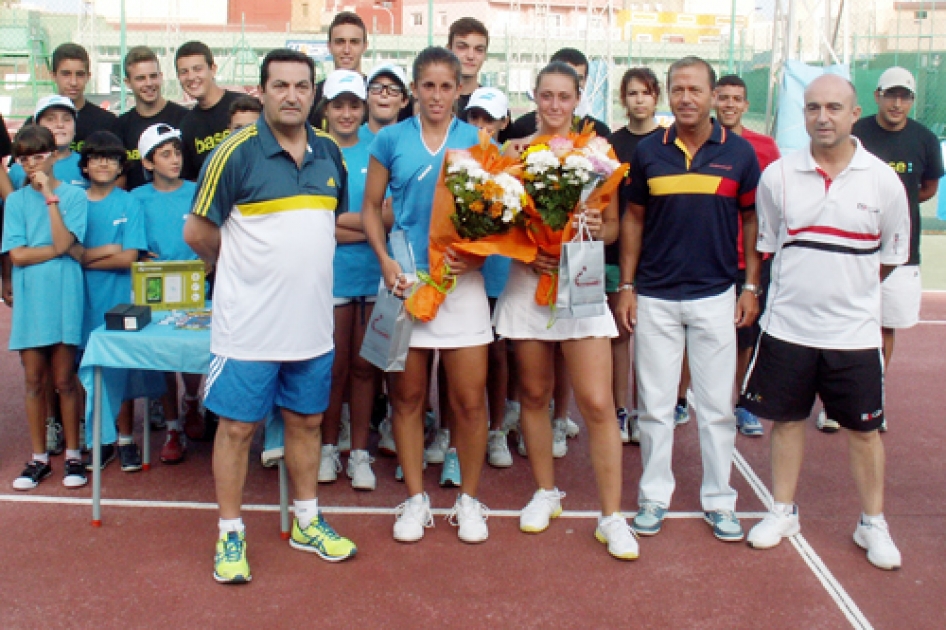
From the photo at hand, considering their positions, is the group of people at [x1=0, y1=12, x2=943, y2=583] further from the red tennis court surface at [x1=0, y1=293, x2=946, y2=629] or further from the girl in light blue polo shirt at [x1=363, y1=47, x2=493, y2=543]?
the red tennis court surface at [x1=0, y1=293, x2=946, y2=629]

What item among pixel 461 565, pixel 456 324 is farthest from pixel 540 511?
pixel 456 324

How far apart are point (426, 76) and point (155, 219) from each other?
2.09 metres

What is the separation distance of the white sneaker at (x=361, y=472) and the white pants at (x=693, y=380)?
1.48m

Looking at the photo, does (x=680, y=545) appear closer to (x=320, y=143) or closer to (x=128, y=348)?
(x=320, y=143)

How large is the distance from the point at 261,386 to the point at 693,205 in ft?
7.01

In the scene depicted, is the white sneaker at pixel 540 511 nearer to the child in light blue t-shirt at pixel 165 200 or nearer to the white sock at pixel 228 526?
the white sock at pixel 228 526

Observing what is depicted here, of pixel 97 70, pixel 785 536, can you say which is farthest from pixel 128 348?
pixel 97 70

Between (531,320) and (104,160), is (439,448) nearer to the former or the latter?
(531,320)

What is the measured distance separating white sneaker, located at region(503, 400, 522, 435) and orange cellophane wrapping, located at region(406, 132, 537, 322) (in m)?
1.85

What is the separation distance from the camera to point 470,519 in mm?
4711

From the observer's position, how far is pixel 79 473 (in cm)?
538

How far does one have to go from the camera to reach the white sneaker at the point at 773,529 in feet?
15.2

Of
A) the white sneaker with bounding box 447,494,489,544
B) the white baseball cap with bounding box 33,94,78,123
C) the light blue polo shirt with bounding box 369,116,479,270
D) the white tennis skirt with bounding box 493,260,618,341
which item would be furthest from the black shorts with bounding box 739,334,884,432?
the white baseball cap with bounding box 33,94,78,123

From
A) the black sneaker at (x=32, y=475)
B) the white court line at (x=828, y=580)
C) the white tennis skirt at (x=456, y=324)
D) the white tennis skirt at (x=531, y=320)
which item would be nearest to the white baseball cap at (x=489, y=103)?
the white tennis skirt at (x=531, y=320)
